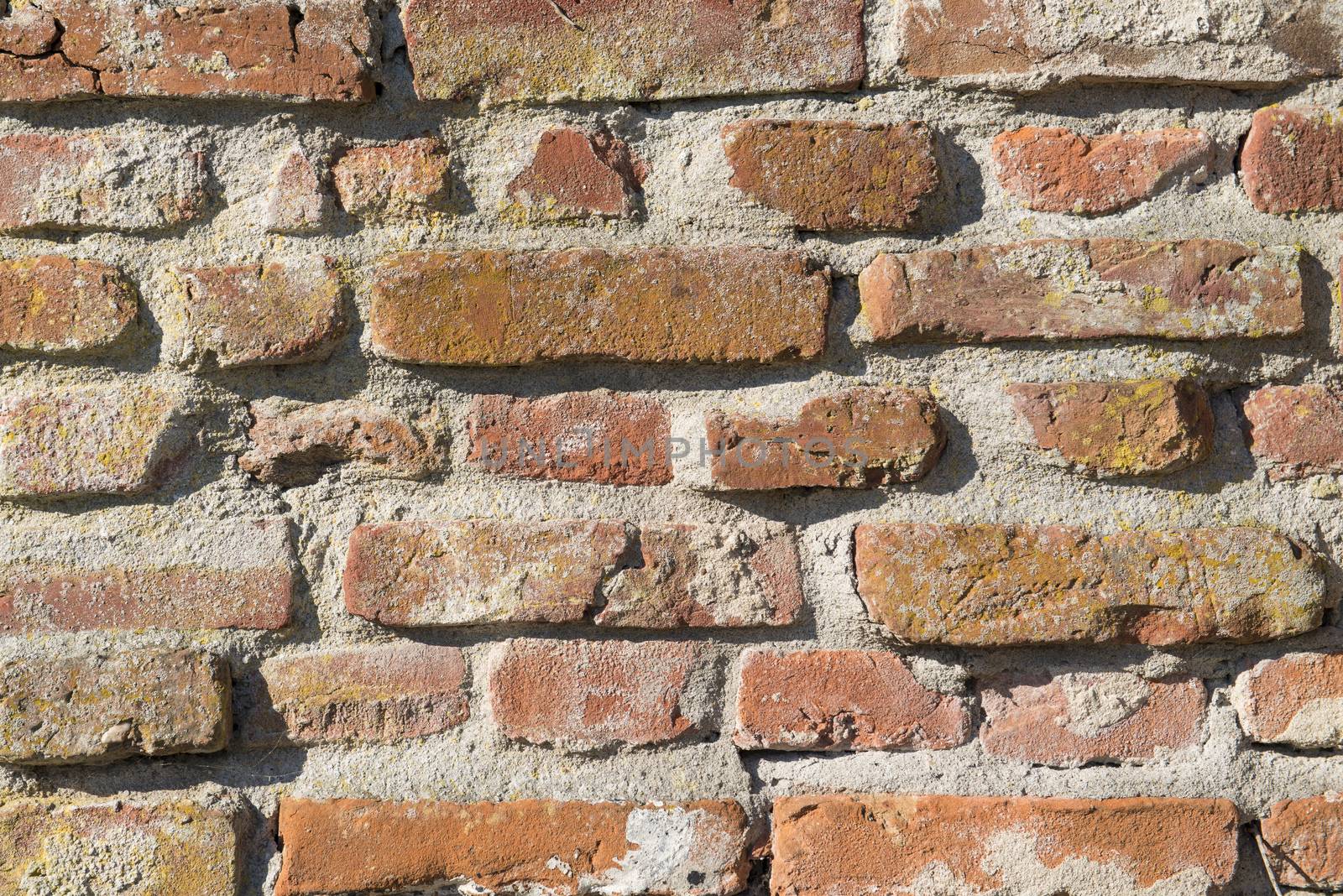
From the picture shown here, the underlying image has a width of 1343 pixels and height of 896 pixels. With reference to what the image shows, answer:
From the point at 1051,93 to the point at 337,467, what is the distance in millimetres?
646

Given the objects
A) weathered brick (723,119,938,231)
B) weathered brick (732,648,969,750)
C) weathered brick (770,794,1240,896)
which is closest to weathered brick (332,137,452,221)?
weathered brick (723,119,938,231)

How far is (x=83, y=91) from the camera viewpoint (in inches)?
32.8

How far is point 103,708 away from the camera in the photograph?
2.69 ft

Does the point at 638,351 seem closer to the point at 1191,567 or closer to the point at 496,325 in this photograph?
the point at 496,325

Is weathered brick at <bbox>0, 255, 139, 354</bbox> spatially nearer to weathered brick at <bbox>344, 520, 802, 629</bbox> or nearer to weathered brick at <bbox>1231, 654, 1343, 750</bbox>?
weathered brick at <bbox>344, 520, 802, 629</bbox>

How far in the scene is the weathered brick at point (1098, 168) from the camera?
85 cm

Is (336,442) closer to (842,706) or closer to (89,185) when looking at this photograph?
(89,185)

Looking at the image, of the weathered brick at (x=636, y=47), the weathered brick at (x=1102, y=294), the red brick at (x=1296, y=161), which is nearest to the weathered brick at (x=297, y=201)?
the weathered brick at (x=636, y=47)

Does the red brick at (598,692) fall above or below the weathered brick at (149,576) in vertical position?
below

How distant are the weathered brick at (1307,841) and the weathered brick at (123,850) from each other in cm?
81

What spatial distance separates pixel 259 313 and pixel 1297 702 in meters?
0.87

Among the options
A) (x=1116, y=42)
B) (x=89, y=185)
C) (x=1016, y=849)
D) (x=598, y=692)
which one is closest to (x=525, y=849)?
(x=598, y=692)

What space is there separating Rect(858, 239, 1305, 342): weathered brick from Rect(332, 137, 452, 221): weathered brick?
36 cm

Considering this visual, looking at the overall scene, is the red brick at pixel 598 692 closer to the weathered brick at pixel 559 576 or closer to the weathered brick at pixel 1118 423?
the weathered brick at pixel 559 576
